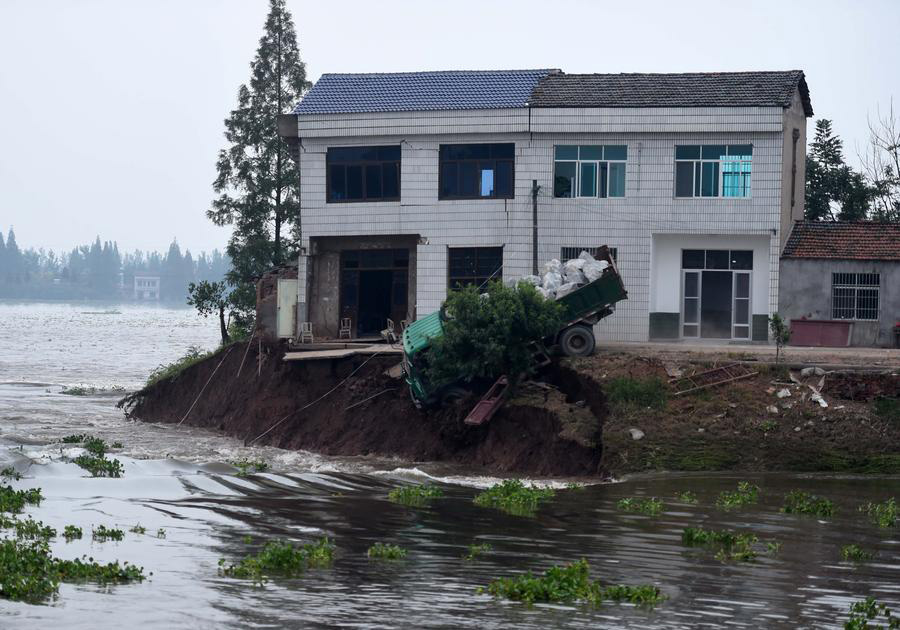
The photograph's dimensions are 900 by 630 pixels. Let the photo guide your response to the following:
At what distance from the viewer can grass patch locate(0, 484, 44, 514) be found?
18938 millimetres

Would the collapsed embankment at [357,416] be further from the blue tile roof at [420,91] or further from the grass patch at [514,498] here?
the blue tile roof at [420,91]

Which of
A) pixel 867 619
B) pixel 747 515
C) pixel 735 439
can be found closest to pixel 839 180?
pixel 735 439

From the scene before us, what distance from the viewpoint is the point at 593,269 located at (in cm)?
2711

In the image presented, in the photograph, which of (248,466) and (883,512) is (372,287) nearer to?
(248,466)

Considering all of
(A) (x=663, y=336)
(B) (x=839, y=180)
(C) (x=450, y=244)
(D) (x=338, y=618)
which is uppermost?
(B) (x=839, y=180)

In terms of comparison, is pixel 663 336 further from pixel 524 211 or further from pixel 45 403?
pixel 45 403

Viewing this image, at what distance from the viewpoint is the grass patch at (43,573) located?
13.3m

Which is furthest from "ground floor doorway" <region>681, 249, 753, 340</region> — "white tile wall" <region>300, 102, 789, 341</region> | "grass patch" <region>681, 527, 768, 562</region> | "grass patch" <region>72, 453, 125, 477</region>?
"grass patch" <region>681, 527, 768, 562</region>

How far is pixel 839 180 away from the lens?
137ft

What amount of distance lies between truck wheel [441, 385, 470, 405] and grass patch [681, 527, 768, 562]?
9.70 m

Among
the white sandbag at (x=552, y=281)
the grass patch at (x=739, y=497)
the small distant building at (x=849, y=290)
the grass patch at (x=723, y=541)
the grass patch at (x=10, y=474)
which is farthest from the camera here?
the small distant building at (x=849, y=290)

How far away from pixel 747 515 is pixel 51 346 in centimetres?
7025

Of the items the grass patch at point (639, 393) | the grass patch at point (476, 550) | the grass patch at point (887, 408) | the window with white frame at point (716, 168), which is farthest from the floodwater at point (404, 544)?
the window with white frame at point (716, 168)

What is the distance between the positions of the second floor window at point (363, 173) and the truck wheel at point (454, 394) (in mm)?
7842
